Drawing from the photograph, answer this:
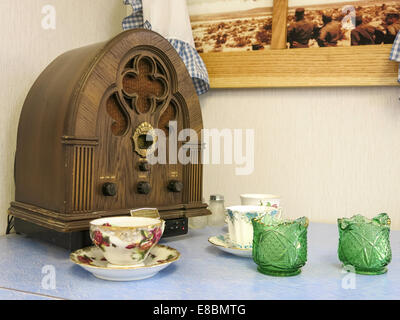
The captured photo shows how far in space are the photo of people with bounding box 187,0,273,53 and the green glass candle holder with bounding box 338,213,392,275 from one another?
827 mm

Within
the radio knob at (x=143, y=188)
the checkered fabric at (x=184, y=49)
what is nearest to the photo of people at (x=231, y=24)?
the checkered fabric at (x=184, y=49)

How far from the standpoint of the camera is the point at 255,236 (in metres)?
0.84

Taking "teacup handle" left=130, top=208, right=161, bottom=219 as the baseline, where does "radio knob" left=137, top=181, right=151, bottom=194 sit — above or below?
above

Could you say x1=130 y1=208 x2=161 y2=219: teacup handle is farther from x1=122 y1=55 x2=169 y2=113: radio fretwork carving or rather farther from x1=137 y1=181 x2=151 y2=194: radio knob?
x1=122 y1=55 x2=169 y2=113: radio fretwork carving

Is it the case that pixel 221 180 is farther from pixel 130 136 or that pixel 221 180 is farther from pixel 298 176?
pixel 130 136

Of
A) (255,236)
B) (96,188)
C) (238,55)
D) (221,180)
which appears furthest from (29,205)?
(238,55)

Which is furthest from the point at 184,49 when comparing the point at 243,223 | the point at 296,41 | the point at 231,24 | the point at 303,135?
the point at 243,223

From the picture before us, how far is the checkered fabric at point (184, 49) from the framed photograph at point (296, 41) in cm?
6

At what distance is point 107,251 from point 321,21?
3.43ft

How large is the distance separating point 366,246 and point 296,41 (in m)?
0.83

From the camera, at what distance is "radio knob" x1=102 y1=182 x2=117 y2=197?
0.94 m

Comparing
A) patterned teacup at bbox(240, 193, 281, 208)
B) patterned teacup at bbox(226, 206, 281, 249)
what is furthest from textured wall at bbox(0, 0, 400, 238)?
patterned teacup at bbox(226, 206, 281, 249)

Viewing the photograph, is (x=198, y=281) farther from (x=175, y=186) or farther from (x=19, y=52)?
(x=19, y=52)

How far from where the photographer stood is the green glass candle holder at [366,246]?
823mm
